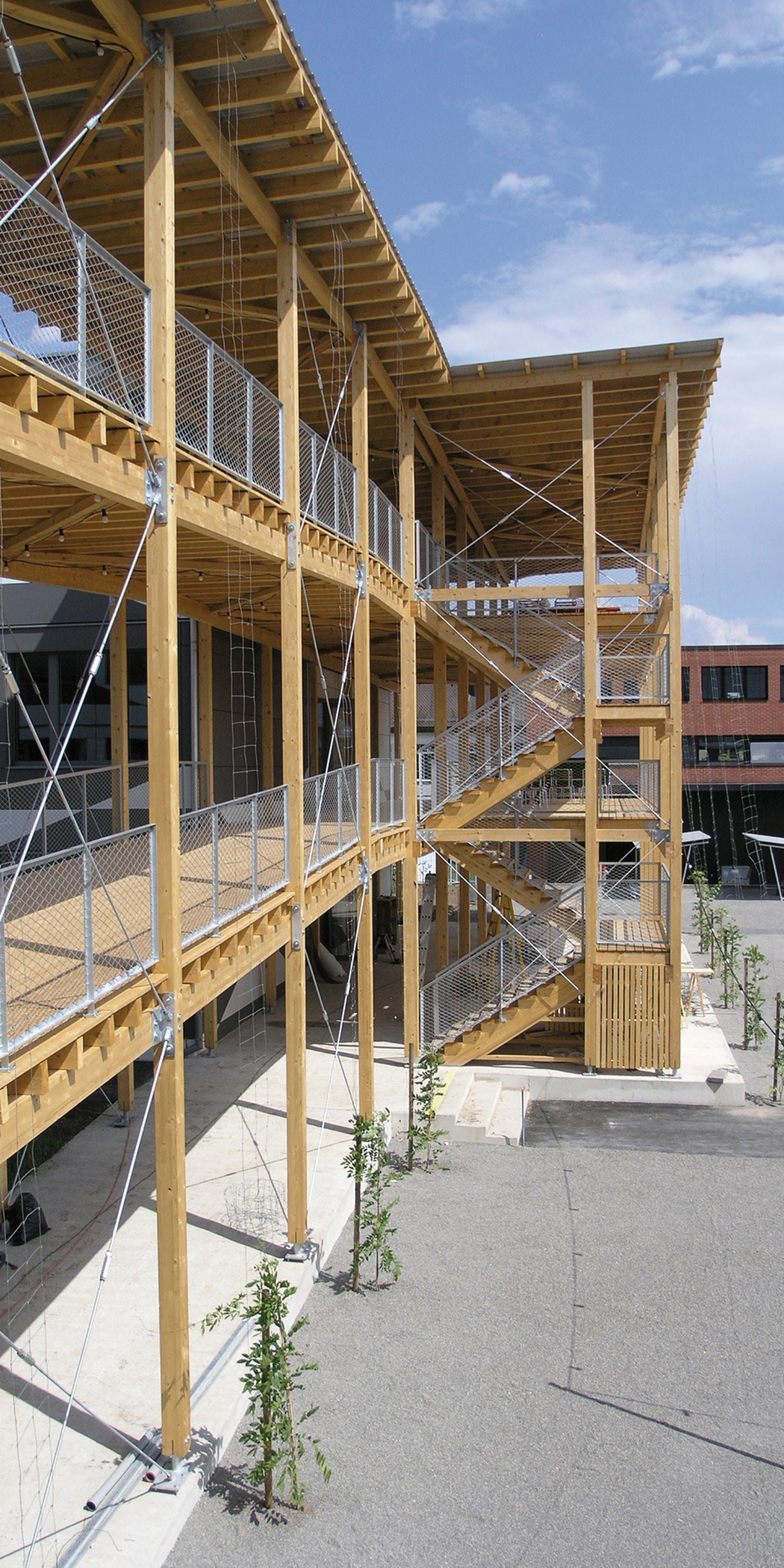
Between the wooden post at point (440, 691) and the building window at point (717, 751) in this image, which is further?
the building window at point (717, 751)

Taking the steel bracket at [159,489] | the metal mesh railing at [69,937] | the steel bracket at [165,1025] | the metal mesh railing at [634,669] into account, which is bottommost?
the steel bracket at [165,1025]

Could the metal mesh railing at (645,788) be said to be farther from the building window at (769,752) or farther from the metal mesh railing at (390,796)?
the building window at (769,752)

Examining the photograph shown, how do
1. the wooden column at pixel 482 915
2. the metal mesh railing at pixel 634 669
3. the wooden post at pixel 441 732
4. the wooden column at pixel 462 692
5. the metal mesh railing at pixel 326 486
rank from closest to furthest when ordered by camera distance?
the metal mesh railing at pixel 326 486
the metal mesh railing at pixel 634 669
the wooden post at pixel 441 732
the wooden column at pixel 462 692
the wooden column at pixel 482 915

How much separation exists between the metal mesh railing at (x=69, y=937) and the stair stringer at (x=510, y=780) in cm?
698

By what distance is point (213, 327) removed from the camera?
1324 cm

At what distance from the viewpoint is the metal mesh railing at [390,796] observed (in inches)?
577

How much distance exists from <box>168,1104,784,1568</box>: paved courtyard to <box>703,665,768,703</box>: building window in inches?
1286

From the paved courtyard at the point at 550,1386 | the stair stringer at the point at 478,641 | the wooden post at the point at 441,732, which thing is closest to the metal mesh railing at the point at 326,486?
the stair stringer at the point at 478,641

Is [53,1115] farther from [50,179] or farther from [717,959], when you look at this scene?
[717,959]

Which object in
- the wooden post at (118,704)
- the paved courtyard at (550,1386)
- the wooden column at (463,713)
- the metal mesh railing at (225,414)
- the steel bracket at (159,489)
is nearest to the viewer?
the paved courtyard at (550,1386)

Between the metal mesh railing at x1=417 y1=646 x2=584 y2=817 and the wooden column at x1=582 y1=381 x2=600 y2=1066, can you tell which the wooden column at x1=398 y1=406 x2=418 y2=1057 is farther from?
the wooden column at x1=582 y1=381 x2=600 y2=1066

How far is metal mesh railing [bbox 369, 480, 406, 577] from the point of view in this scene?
14430 millimetres

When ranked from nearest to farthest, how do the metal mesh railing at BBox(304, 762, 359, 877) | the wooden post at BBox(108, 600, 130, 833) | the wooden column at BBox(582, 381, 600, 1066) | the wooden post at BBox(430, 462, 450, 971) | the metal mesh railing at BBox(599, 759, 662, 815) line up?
the metal mesh railing at BBox(304, 762, 359, 877), the wooden post at BBox(108, 600, 130, 833), the wooden column at BBox(582, 381, 600, 1066), the metal mesh railing at BBox(599, 759, 662, 815), the wooden post at BBox(430, 462, 450, 971)

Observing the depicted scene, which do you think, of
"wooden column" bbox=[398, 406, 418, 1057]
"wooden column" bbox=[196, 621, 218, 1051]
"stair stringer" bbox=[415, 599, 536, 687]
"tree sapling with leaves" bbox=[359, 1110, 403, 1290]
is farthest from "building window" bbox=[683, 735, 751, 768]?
"tree sapling with leaves" bbox=[359, 1110, 403, 1290]
